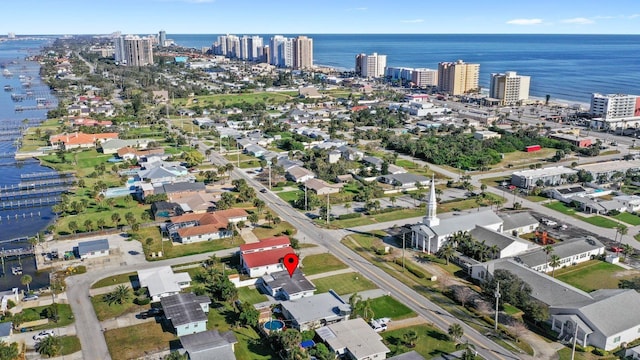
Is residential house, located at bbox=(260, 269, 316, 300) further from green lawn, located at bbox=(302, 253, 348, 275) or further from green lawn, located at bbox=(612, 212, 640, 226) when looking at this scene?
green lawn, located at bbox=(612, 212, 640, 226)

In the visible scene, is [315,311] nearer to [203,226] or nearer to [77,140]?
[203,226]

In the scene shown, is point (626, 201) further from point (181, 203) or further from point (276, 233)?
point (181, 203)

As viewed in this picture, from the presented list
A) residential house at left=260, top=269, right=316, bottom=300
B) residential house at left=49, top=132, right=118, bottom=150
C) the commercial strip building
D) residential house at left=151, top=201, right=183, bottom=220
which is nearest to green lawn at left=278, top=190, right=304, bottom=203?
residential house at left=151, top=201, right=183, bottom=220

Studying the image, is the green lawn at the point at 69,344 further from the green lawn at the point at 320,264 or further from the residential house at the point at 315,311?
the green lawn at the point at 320,264

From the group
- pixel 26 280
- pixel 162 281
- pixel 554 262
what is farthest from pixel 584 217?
pixel 26 280

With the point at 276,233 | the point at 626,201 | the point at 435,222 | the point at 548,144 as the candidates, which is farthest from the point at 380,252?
the point at 548,144
